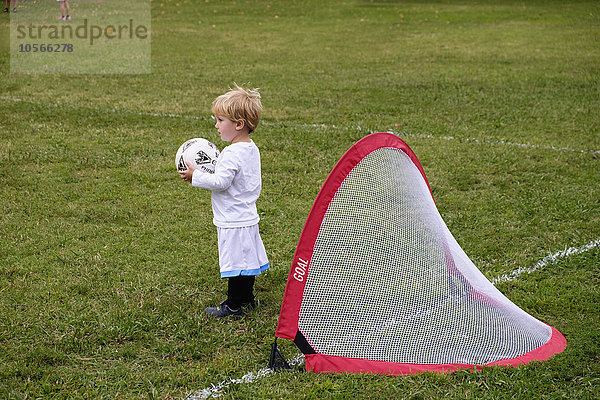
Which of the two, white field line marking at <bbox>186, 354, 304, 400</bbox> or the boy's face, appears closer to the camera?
white field line marking at <bbox>186, 354, 304, 400</bbox>

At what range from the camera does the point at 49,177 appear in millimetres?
6797

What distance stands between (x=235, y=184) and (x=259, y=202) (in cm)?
223

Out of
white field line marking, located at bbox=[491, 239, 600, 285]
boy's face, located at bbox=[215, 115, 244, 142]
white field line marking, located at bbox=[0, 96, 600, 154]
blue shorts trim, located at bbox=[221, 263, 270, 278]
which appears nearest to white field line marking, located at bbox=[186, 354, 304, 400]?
blue shorts trim, located at bbox=[221, 263, 270, 278]

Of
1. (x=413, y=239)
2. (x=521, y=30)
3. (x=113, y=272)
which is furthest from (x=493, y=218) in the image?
(x=521, y=30)

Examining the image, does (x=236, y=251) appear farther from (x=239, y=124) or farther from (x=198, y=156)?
(x=239, y=124)

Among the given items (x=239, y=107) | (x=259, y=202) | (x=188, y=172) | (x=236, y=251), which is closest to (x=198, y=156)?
(x=188, y=172)

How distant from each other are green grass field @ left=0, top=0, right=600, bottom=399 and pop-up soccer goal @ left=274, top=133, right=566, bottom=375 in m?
0.14

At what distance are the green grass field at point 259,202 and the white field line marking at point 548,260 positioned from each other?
0.06 metres

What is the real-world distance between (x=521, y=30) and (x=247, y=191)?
56.1 feet

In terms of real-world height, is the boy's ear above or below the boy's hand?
above

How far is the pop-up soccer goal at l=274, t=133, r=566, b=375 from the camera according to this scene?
3.52 metres

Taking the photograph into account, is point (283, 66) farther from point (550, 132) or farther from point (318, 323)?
point (318, 323)

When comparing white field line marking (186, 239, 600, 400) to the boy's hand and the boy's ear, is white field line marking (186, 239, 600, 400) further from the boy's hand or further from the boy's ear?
the boy's ear

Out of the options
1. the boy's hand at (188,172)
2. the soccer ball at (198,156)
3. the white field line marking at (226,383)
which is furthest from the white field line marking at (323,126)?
the white field line marking at (226,383)
